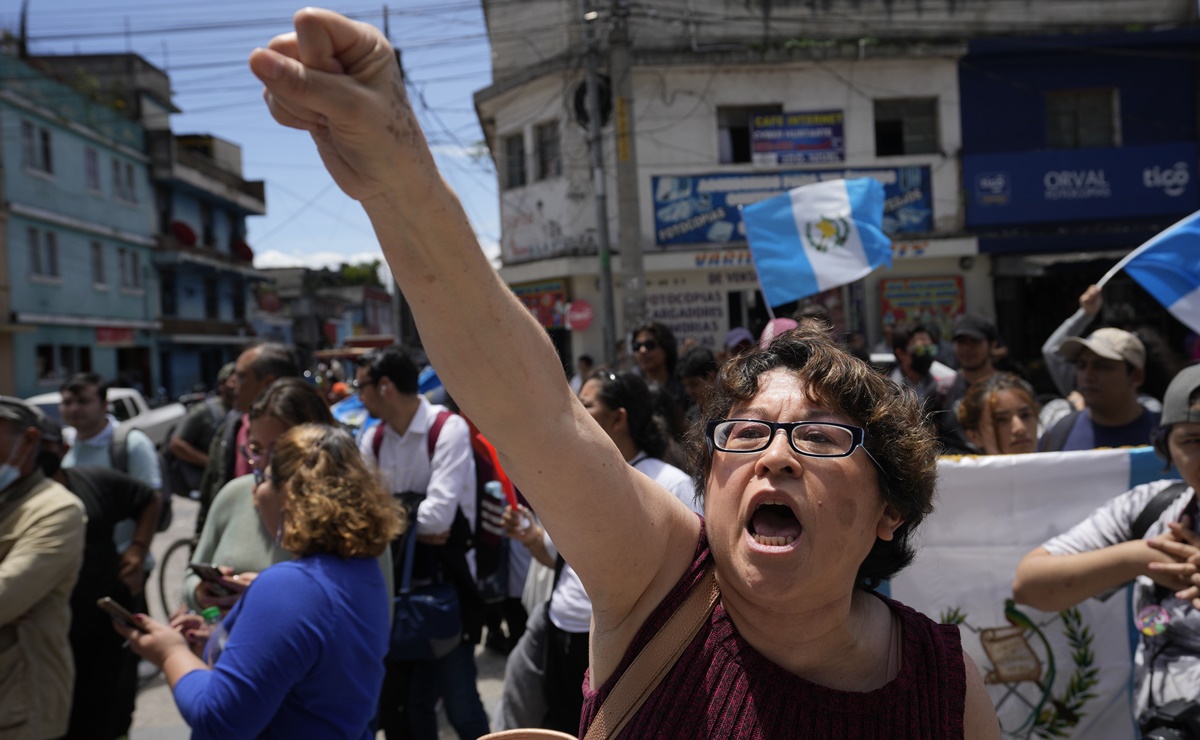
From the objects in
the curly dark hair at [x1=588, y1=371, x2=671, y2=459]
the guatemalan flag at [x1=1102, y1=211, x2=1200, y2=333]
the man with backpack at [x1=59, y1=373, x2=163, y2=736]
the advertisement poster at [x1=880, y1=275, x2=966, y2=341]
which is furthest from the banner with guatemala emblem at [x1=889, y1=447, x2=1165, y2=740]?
the advertisement poster at [x1=880, y1=275, x2=966, y2=341]

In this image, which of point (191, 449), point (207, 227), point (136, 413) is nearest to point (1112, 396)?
point (191, 449)

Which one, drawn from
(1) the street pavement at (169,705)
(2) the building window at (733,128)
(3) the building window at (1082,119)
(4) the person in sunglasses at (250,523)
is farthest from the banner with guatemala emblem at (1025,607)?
(3) the building window at (1082,119)

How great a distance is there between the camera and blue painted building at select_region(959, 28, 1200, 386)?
58.2 feet

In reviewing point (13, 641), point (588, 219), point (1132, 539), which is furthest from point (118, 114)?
point (1132, 539)

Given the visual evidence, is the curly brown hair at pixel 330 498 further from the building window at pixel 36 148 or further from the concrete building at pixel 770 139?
the building window at pixel 36 148

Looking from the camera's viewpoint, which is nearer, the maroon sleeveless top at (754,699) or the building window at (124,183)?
the maroon sleeveless top at (754,699)

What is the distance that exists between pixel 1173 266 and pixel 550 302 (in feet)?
48.2

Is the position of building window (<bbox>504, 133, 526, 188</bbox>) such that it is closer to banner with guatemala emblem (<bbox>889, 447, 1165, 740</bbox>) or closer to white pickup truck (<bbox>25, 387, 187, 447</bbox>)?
white pickup truck (<bbox>25, 387, 187, 447</bbox>)

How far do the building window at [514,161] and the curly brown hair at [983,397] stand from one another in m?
16.3

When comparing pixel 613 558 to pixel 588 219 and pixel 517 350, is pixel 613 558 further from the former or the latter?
pixel 588 219

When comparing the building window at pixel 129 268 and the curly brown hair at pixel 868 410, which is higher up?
the building window at pixel 129 268

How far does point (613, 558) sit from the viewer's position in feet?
4.72

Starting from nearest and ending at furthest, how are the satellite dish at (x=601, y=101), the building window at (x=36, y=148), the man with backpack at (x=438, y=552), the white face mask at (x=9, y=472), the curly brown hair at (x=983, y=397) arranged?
the white face mask at (x=9, y=472)
the man with backpack at (x=438, y=552)
the curly brown hair at (x=983, y=397)
the satellite dish at (x=601, y=101)
the building window at (x=36, y=148)

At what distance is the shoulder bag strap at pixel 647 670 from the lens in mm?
1471
